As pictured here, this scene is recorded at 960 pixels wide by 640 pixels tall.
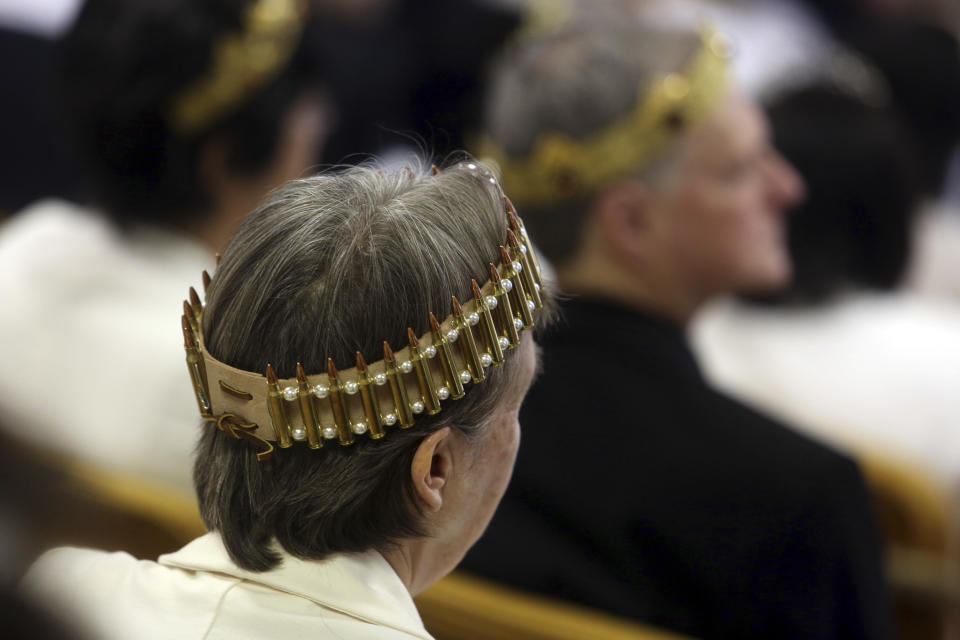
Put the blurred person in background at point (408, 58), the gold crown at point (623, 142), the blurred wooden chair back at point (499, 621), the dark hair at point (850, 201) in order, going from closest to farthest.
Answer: the blurred wooden chair back at point (499, 621) → the gold crown at point (623, 142) → the dark hair at point (850, 201) → the blurred person in background at point (408, 58)

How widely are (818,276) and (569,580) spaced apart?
3.53 feet

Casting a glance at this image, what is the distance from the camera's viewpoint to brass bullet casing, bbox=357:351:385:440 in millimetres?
752

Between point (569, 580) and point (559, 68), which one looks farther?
point (559, 68)

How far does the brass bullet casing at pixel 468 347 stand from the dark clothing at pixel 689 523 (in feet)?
1.84

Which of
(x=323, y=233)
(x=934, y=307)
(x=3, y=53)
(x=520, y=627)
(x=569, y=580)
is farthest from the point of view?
(x=3, y=53)

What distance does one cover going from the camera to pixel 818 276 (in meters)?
2.26

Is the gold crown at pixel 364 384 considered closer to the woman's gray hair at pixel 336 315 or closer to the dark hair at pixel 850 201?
the woman's gray hair at pixel 336 315

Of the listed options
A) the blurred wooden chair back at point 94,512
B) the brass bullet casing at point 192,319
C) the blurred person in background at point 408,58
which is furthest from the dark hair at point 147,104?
the brass bullet casing at point 192,319

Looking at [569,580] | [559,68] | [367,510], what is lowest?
[569,580]

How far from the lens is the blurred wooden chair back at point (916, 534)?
5.93 feet

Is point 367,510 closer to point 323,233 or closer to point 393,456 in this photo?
point 393,456

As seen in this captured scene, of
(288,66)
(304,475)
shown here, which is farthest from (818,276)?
(304,475)

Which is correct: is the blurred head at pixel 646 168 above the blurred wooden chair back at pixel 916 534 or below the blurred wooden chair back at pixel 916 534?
above

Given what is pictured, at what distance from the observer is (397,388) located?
0.76 meters
